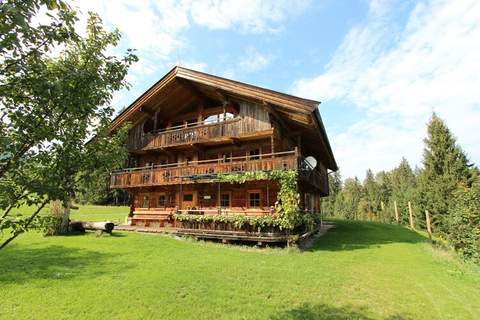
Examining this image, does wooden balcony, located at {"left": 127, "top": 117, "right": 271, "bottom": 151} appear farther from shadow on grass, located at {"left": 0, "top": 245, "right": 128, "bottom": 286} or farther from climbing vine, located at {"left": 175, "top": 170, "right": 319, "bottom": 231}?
shadow on grass, located at {"left": 0, "top": 245, "right": 128, "bottom": 286}

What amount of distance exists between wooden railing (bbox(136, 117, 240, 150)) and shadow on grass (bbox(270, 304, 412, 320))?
13.1 meters

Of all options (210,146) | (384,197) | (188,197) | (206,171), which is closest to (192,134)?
(210,146)

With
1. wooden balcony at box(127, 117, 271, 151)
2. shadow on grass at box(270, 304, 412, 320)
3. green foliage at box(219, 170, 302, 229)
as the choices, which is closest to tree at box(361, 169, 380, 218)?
wooden balcony at box(127, 117, 271, 151)

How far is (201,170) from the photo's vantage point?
60.9 ft

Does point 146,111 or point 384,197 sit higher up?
point 146,111

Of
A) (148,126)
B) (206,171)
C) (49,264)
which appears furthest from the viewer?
(148,126)

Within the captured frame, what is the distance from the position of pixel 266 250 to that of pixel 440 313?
826 centimetres

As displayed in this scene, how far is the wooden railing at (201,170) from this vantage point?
16.1m

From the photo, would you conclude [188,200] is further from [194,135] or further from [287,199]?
[287,199]

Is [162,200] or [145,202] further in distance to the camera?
[145,202]

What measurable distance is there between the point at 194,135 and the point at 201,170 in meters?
3.07

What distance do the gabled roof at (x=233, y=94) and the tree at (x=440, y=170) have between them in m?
12.1

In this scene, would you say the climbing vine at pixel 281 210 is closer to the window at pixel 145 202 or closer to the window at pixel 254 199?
the window at pixel 254 199

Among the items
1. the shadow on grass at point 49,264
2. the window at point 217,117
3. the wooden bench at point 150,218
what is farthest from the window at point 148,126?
the shadow on grass at point 49,264
